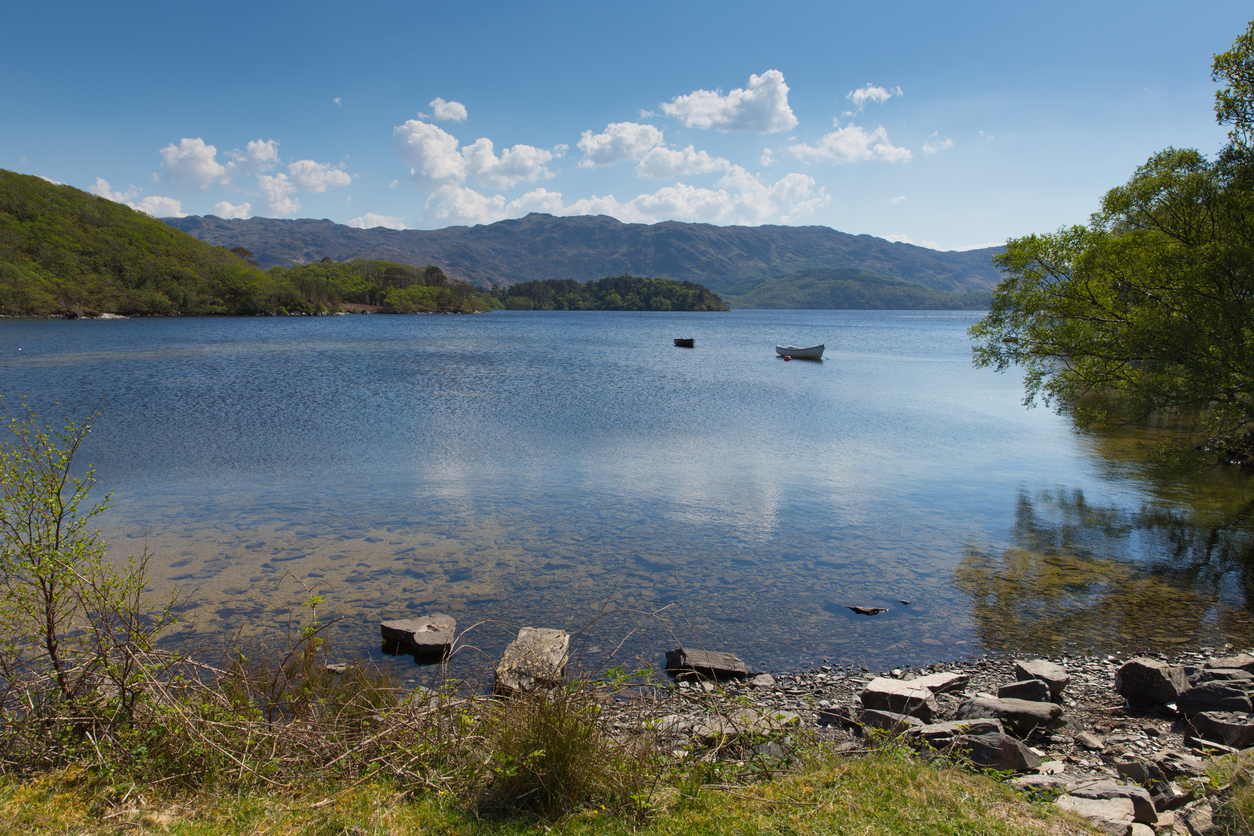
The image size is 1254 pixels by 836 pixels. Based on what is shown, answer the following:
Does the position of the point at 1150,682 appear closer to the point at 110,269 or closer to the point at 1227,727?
the point at 1227,727

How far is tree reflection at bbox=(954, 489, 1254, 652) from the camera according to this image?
11273 millimetres

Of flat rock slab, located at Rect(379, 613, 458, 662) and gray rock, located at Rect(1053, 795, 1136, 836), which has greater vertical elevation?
gray rock, located at Rect(1053, 795, 1136, 836)

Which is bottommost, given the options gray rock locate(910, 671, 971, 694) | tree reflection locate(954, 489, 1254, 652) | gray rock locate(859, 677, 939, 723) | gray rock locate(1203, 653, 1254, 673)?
tree reflection locate(954, 489, 1254, 652)

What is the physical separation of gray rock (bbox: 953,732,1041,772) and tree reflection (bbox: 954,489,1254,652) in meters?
4.84

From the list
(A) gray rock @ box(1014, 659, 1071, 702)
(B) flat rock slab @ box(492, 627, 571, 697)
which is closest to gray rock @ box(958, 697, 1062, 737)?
(A) gray rock @ box(1014, 659, 1071, 702)

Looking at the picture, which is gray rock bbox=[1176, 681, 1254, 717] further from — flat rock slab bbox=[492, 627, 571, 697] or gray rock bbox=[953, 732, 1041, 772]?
flat rock slab bbox=[492, 627, 571, 697]

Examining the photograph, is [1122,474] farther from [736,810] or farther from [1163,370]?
[736,810]

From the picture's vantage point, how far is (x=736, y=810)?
514cm

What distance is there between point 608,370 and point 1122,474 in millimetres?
40531

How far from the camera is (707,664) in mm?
9250

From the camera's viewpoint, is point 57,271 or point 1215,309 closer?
point 1215,309

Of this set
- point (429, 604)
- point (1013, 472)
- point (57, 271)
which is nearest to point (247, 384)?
point (429, 604)

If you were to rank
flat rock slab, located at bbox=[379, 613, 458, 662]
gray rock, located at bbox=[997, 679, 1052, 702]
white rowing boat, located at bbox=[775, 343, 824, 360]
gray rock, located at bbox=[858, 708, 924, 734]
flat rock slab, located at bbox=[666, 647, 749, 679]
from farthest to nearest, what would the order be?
1. white rowing boat, located at bbox=[775, 343, 824, 360]
2. flat rock slab, located at bbox=[379, 613, 458, 662]
3. flat rock slab, located at bbox=[666, 647, 749, 679]
4. gray rock, located at bbox=[997, 679, 1052, 702]
5. gray rock, located at bbox=[858, 708, 924, 734]

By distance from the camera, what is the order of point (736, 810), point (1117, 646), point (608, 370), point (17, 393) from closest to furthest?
point (736, 810)
point (1117, 646)
point (17, 393)
point (608, 370)
